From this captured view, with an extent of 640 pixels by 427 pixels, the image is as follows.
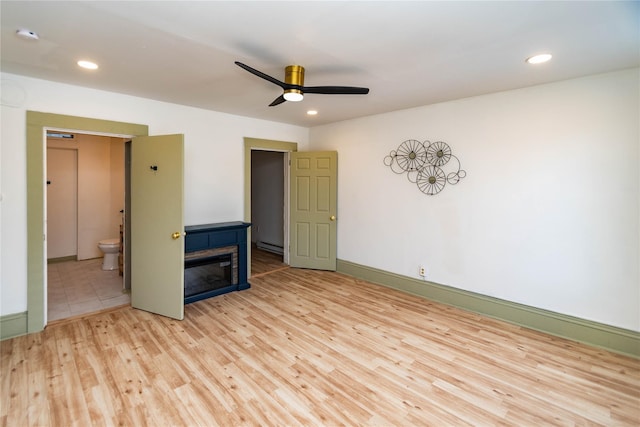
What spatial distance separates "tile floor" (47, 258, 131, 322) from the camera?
3.53 m

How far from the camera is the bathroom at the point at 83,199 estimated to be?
17.3 ft

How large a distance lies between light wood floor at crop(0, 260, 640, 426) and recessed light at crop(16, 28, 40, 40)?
250cm

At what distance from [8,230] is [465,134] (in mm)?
4929

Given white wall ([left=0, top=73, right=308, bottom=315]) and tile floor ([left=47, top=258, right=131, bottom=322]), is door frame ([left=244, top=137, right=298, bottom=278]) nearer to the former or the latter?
white wall ([left=0, top=73, right=308, bottom=315])

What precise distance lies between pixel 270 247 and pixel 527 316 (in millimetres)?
4849

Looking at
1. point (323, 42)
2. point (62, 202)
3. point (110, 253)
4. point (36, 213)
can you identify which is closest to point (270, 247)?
point (110, 253)

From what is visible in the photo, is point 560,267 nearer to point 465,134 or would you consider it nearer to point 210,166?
point 465,134

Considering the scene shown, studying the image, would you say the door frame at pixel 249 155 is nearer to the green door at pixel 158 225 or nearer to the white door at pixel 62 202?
the green door at pixel 158 225

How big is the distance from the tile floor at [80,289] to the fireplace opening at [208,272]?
768mm

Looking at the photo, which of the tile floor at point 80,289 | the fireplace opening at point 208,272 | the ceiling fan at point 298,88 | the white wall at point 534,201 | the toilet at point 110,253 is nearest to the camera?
the ceiling fan at point 298,88

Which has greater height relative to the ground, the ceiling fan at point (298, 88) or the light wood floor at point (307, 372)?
the ceiling fan at point (298, 88)

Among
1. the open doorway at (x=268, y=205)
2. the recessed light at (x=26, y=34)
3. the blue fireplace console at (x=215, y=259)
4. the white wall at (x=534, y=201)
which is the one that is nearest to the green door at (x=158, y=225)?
the blue fireplace console at (x=215, y=259)

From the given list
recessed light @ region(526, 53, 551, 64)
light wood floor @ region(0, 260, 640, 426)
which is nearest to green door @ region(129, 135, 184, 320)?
light wood floor @ region(0, 260, 640, 426)

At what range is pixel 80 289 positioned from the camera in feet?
13.6
